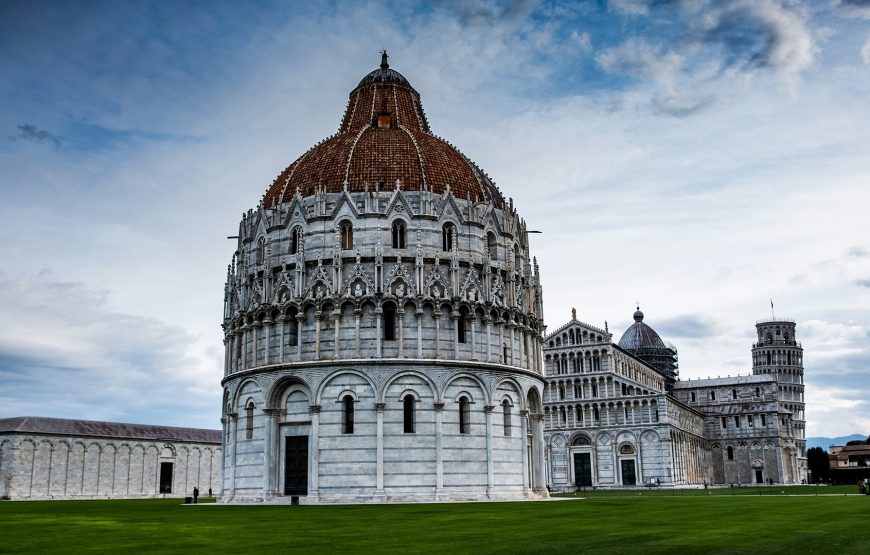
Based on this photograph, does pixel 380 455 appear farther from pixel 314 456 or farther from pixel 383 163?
pixel 383 163

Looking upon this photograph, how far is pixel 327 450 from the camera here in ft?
161

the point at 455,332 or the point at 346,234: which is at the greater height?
the point at 346,234

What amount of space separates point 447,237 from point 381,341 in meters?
8.36

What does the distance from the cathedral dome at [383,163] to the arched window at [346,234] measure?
259cm

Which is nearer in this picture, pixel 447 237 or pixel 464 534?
pixel 464 534

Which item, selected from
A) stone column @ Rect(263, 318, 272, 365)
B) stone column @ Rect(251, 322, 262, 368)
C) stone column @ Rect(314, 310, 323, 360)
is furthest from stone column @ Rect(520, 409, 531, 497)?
stone column @ Rect(251, 322, 262, 368)

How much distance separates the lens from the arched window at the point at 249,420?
2073 inches

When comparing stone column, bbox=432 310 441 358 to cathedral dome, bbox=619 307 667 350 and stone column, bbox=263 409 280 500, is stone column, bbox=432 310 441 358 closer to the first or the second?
stone column, bbox=263 409 280 500

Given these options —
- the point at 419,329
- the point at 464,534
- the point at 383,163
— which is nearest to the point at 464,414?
the point at 419,329

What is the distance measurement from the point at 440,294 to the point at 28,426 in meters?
50.8

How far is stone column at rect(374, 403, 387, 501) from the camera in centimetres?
4766

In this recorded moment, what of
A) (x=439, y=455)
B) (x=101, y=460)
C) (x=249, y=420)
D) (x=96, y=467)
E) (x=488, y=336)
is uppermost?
(x=488, y=336)

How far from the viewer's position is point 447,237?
53.9 metres

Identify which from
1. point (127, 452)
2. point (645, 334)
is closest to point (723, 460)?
point (645, 334)
